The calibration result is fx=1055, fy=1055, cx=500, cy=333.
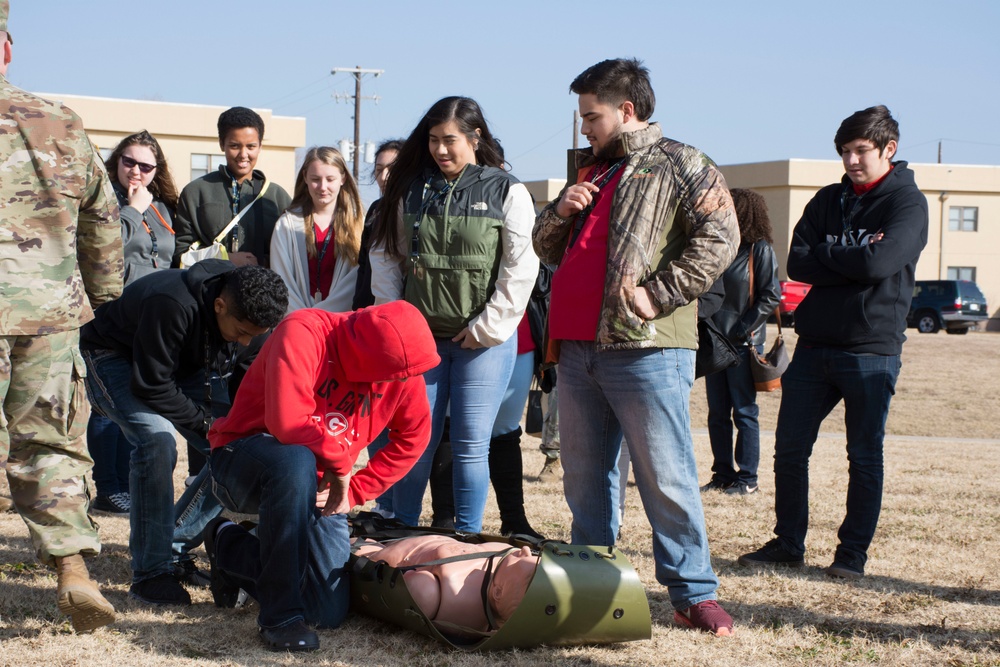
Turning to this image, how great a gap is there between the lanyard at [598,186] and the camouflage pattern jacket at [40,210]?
70.5 inches

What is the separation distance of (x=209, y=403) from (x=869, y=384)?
118 inches

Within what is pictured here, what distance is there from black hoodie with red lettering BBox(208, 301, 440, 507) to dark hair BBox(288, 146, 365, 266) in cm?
170

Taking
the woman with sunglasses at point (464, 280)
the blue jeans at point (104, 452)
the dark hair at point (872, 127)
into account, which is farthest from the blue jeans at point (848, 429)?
the blue jeans at point (104, 452)

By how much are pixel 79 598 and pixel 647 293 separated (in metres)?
2.22

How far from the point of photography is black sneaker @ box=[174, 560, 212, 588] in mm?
4457

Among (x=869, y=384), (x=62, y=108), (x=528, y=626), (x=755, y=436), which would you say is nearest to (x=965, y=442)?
(x=755, y=436)

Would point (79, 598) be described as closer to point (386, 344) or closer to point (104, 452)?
point (386, 344)

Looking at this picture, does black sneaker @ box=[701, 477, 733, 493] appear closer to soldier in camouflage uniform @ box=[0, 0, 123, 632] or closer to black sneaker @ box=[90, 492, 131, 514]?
black sneaker @ box=[90, 492, 131, 514]

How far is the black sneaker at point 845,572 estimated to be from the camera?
16.1 feet

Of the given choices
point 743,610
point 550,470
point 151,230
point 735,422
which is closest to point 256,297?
point 151,230

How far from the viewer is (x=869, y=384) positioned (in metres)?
4.92

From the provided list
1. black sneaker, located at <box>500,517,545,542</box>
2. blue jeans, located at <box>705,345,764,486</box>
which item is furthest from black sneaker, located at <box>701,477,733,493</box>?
black sneaker, located at <box>500,517,545,542</box>

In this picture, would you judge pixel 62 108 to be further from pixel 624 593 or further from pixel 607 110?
pixel 624 593

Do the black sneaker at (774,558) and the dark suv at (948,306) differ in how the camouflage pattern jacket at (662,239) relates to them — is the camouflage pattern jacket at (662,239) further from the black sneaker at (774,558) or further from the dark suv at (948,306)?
the dark suv at (948,306)
